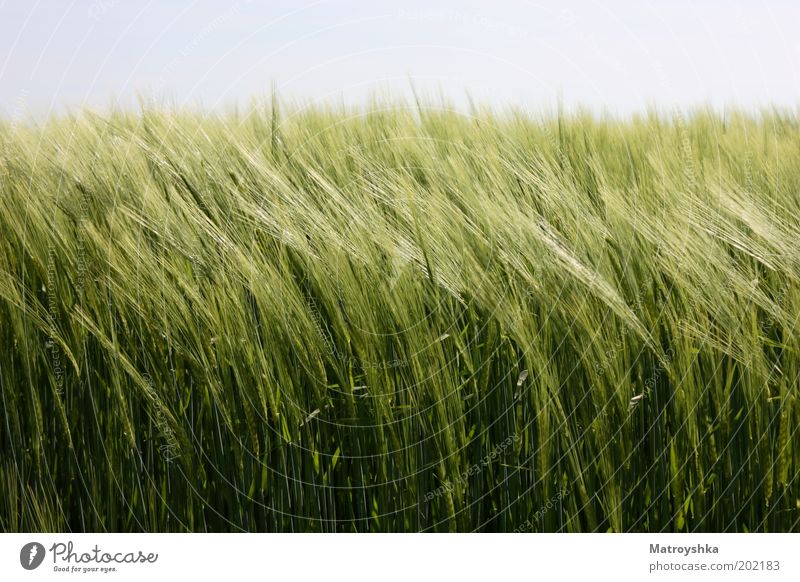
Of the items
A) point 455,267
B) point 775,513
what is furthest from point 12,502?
point 775,513

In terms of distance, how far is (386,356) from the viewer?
1038 millimetres

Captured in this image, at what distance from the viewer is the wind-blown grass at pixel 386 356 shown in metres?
1.06

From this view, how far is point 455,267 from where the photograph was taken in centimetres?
109

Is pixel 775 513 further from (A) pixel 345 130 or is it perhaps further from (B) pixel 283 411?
(A) pixel 345 130

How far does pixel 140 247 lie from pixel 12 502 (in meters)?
0.43
